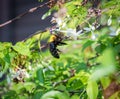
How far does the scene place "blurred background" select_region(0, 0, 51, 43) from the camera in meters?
5.53

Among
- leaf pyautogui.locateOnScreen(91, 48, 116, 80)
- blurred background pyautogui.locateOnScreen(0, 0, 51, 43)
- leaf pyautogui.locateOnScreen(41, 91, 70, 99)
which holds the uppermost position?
blurred background pyautogui.locateOnScreen(0, 0, 51, 43)

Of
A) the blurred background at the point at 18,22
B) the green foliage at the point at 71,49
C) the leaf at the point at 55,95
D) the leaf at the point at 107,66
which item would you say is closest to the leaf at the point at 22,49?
the green foliage at the point at 71,49

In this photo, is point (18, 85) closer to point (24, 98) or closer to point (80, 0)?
point (24, 98)

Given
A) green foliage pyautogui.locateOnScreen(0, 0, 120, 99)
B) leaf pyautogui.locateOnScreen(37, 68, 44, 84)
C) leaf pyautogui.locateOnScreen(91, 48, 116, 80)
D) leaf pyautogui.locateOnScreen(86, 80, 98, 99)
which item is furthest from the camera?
leaf pyautogui.locateOnScreen(37, 68, 44, 84)

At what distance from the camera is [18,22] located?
5.73 m

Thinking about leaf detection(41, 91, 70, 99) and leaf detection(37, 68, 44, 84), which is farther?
leaf detection(37, 68, 44, 84)

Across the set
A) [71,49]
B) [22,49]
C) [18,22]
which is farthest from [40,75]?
[18,22]

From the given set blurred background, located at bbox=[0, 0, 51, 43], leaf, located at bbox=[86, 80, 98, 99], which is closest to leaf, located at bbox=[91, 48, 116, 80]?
leaf, located at bbox=[86, 80, 98, 99]

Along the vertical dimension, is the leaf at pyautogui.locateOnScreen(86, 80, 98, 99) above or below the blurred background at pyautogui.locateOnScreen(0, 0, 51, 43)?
below

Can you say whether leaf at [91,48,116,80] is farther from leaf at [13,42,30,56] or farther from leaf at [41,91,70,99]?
leaf at [13,42,30,56]

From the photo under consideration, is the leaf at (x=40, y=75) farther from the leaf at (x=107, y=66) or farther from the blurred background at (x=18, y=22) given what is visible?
the blurred background at (x=18, y=22)

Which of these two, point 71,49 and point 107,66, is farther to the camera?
point 71,49

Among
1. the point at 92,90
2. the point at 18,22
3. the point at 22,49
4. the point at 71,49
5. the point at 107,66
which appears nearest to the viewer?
the point at 107,66

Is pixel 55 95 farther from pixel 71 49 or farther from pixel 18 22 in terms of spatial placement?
pixel 18 22
